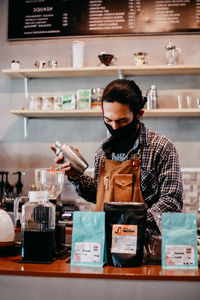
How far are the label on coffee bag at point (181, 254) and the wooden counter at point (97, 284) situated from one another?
0.20 ft

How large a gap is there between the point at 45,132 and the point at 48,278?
2564 millimetres

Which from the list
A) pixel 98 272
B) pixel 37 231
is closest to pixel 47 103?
pixel 37 231

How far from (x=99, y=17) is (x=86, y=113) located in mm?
940

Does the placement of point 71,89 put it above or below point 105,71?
below

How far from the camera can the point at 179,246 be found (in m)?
1.28

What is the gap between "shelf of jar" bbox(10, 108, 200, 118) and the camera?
313 cm

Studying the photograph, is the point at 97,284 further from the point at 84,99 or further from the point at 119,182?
the point at 84,99

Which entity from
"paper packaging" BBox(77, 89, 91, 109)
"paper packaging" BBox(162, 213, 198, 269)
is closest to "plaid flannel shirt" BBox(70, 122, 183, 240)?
"paper packaging" BBox(162, 213, 198, 269)

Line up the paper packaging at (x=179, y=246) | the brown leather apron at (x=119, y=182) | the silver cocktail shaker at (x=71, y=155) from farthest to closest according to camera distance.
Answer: the brown leather apron at (x=119, y=182) → the silver cocktail shaker at (x=71, y=155) → the paper packaging at (x=179, y=246)

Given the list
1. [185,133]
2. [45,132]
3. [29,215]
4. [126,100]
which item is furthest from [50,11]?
[29,215]

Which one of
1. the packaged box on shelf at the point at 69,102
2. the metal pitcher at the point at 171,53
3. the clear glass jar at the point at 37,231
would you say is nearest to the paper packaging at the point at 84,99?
the packaged box on shelf at the point at 69,102

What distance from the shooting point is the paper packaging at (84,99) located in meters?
3.32

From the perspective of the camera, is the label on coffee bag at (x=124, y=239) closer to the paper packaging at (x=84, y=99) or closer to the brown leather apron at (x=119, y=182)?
the brown leather apron at (x=119, y=182)

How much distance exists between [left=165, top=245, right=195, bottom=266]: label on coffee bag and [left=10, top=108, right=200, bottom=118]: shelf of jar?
1.96m
